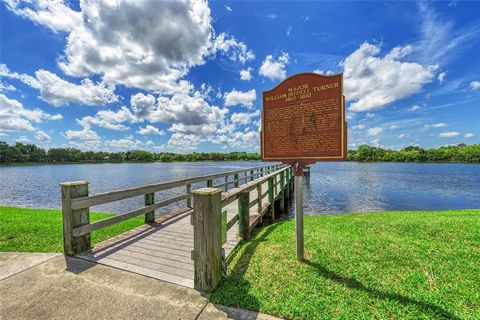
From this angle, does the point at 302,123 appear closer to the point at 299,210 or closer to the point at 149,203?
the point at 299,210

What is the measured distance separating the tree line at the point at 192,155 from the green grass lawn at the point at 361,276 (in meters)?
120

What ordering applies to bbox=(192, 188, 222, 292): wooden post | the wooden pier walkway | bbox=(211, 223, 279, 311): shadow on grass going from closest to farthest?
bbox=(211, 223, 279, 311): shadow on grass
bbox=(192, 188, 222, 292): wooden post
the wooden pier walkway

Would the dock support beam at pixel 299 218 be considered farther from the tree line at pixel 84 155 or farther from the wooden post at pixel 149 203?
the tree line at pixel 84 155

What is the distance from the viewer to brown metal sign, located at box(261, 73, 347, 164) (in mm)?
3711

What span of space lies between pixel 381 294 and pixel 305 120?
267 centimetres

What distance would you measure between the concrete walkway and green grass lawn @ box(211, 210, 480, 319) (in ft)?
1.18

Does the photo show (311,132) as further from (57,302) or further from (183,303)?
(57,302)

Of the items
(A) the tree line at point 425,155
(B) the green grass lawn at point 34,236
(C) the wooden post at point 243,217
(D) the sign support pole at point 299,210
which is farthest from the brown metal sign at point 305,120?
(A) the tree line at point 425,155

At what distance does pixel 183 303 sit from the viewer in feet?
9.82

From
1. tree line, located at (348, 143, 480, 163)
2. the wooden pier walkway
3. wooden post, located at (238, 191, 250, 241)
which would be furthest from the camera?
tree line, located at (348, 143, 480, 163)

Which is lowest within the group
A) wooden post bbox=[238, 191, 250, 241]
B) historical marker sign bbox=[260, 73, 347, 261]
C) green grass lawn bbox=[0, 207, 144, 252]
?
green grass lawn bbox=[0, 207, 144, 252]

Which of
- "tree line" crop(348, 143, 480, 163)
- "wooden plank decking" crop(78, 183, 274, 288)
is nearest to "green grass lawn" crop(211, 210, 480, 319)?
"wooden plank decking" crop(78, 183, 274, 288)

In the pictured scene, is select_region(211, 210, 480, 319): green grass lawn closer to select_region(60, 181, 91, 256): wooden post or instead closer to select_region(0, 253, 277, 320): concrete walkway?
select_region(0, 253, 277, 320): concrete walkway

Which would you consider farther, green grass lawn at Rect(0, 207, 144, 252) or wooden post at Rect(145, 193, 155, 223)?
wooden post at Rect(145, 193, 155, 223)
